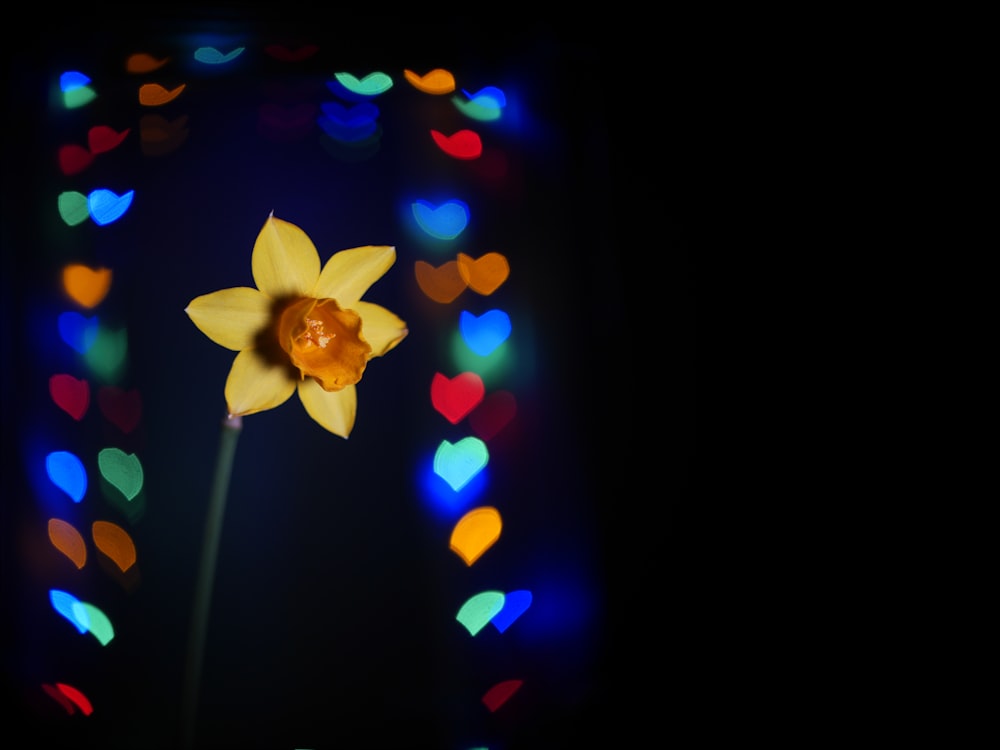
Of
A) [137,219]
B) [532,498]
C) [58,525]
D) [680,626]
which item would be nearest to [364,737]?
[532,498]

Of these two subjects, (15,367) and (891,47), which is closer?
(15,367)

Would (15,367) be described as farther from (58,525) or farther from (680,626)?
(680,626)

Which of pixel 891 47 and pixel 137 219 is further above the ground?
pixel 891 47

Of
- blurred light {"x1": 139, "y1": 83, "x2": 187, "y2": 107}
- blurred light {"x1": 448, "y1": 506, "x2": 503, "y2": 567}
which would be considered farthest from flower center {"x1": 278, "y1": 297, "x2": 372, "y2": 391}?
blurred light {"x1": 139, "y1": 83, "x2": 187, "y2": 107}

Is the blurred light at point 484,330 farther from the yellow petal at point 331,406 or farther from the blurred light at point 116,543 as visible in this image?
the blurred light at point 116,543

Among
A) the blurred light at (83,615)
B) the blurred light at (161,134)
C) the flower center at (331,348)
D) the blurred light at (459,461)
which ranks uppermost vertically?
the blurred light at (161,134)

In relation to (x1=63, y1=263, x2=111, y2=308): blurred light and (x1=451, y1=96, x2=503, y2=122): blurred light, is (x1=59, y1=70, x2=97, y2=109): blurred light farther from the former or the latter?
(x1=451, y1=96, x2=503, y2=122): blurred light

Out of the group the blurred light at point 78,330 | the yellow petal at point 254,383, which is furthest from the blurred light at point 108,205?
the yellow petal at point 254,383
